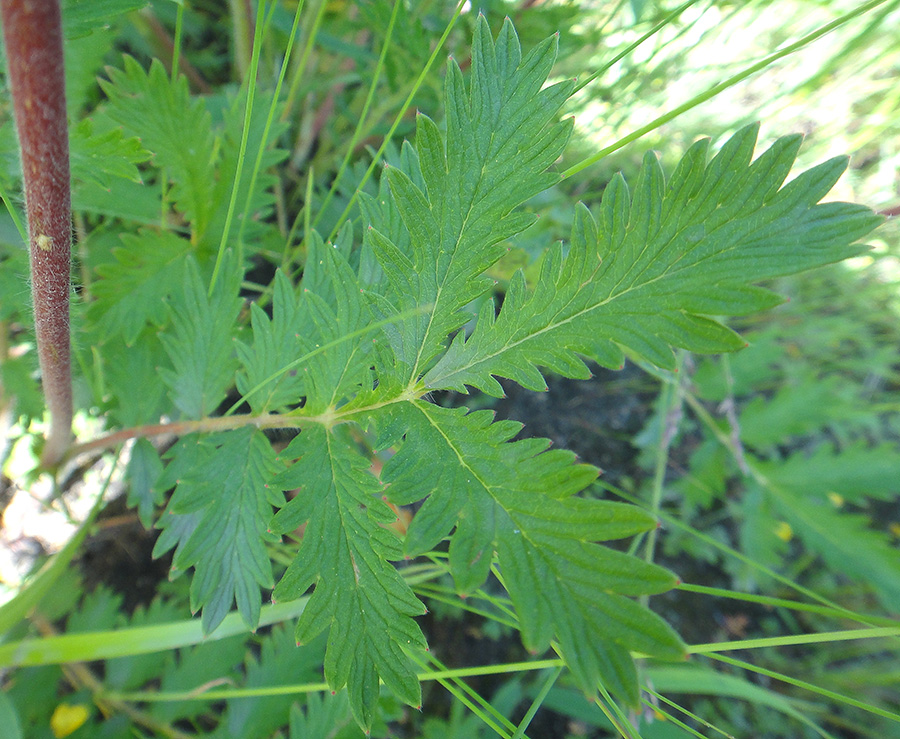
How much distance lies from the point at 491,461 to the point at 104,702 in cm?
129

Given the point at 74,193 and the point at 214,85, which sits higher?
the point at 214,85

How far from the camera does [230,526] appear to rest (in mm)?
750

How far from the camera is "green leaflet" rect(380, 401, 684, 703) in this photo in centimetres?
49

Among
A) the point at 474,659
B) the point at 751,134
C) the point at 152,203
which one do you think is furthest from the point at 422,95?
the point at 474,659

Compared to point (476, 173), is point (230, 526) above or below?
below

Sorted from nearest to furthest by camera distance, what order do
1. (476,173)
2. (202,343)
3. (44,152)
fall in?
(44,152) → (476,173) → (202,343)

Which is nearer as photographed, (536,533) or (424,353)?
(536,533)

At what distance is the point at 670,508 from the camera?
6.47ft

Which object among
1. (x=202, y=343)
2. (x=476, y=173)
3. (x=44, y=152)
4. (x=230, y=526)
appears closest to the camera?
(x=44, y=152)

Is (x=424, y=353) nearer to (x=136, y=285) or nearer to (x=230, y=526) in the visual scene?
(x=230, y=526)

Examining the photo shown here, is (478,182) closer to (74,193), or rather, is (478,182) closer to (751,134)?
(751,134)

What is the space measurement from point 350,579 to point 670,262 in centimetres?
54

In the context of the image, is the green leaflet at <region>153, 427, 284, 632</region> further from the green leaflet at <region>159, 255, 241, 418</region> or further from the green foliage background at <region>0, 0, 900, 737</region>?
the green leaflet at <region>159, 255, 241, 418</region>

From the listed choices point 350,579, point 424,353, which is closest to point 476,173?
point 424,353
